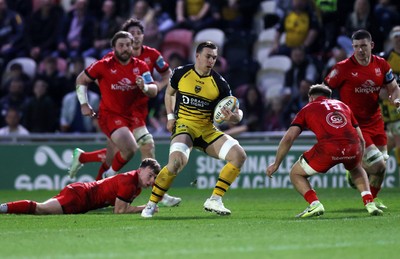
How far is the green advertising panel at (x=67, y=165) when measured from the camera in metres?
20.4

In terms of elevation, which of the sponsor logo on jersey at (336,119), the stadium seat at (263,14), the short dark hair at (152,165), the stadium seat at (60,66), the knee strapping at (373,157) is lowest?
the short dark hair at (152,165)

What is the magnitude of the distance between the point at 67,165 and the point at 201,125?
7.75 m

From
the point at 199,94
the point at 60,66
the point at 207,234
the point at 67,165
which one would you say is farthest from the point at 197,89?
the point at 60,66

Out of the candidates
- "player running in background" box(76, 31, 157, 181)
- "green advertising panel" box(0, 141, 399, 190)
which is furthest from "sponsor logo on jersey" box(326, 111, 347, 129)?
"green advertising panel" box(0, 141, 399, 190)

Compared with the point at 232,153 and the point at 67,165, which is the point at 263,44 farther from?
the point at 232,153

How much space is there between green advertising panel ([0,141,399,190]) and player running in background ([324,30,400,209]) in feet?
17.1

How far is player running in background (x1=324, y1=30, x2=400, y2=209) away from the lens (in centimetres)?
1487

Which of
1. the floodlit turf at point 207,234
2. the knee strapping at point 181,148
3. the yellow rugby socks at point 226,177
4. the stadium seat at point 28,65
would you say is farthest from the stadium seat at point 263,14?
the knee strapping at point 181,148

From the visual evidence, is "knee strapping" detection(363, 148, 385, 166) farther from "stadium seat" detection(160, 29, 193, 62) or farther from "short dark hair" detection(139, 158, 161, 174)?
"stadium seat" detection(160, 29, 193, 62)

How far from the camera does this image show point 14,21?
25.7m

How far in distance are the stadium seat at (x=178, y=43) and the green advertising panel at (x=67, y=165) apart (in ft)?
12.3

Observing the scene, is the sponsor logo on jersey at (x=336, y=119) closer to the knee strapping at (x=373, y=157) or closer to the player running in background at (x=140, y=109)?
the knee strapping at (x=373, y=157)

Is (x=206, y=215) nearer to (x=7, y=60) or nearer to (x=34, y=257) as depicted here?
(x=34, y=257)

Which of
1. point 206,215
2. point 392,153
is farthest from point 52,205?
point 392,153
